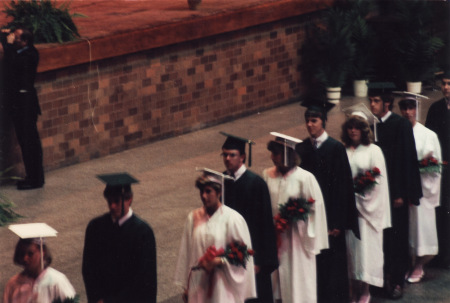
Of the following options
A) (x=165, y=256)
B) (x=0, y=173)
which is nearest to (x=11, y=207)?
(x=0, y=173)

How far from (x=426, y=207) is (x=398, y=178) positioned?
0.80 meters

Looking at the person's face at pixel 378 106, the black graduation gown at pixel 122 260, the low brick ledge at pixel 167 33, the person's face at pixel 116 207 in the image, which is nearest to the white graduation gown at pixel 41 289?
the black graduation gown at pixel 122 260

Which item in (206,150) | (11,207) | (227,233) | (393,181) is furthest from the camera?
(206,150)

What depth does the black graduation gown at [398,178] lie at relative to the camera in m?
12.1

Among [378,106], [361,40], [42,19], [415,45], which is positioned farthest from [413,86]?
[378,106]

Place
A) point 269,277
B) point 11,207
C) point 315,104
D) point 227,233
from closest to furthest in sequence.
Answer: point 227,233, point 269,277, point 315,104, point 11,207

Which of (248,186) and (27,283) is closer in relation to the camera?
(27,283)

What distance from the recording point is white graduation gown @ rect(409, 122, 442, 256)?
1254 centimetres

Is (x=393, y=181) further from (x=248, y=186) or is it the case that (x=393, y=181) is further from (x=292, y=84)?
(x=292, y=84)

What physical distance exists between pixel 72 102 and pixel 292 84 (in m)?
5.28

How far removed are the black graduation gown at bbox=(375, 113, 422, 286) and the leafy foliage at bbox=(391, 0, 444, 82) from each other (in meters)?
8.19

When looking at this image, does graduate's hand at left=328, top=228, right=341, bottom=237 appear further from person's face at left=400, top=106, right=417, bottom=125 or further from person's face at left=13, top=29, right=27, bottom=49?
person's face at left=13, top=29, right=27, bottom=49

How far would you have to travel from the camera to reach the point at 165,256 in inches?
498

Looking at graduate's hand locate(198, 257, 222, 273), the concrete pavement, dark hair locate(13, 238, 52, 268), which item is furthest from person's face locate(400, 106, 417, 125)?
dark hair locate(13, 238, 52, 268)
